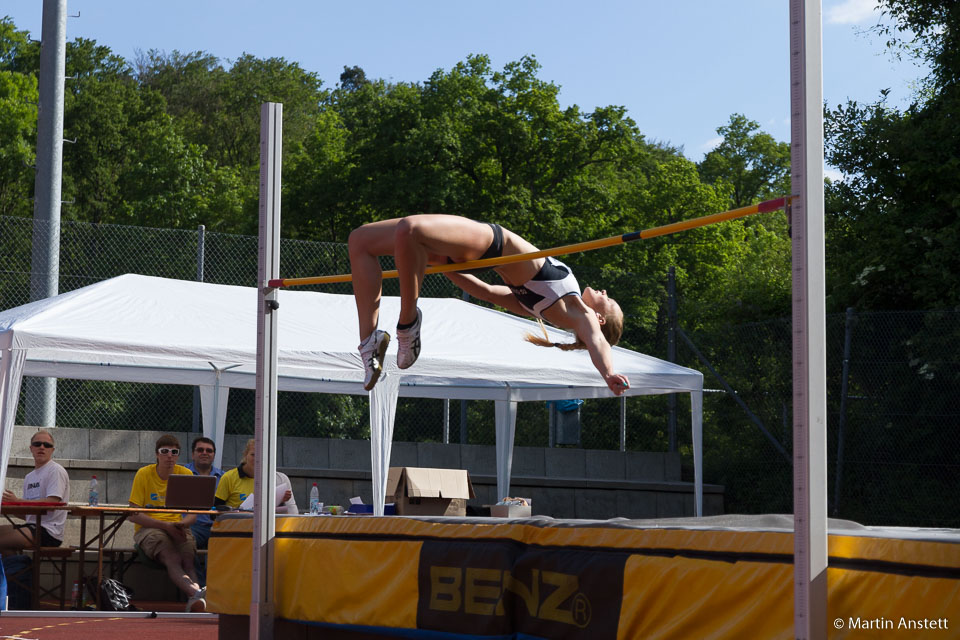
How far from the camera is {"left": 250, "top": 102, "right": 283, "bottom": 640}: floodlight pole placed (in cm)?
461

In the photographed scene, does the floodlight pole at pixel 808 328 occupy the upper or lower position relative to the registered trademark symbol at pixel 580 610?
upper

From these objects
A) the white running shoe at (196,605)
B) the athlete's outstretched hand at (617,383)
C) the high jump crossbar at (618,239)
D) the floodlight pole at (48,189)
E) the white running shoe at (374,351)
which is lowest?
the white running shoe at (196,605)

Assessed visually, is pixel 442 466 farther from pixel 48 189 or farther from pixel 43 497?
pixel 48 189

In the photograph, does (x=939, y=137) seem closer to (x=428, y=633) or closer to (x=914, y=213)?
(x=914, y=213)

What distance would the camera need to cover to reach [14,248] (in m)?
10.4

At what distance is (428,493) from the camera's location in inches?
331

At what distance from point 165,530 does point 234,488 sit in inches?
29.0

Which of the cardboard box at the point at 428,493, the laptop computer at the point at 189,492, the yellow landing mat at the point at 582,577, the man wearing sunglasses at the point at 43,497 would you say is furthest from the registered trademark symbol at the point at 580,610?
the man wearing sunglasses at the point at 43,497

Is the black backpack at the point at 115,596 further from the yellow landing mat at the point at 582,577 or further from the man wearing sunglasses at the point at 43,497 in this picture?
the yellow landing mat at the point at 582,577

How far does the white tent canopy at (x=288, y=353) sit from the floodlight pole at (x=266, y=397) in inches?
147

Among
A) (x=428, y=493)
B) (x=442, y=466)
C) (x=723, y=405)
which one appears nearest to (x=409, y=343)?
(x=428, y=493)

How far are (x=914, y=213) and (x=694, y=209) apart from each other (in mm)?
12239

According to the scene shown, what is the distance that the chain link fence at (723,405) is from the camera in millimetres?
10141

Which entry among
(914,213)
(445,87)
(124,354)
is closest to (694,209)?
(445,87)
